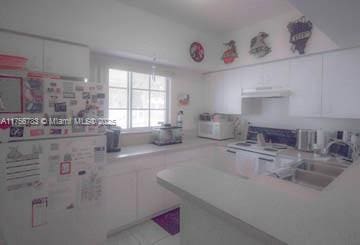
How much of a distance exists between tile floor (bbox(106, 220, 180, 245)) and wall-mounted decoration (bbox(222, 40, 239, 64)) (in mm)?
2584

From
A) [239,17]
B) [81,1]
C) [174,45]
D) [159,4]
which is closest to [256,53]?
[239,17]

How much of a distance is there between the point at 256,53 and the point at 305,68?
2.21 feet

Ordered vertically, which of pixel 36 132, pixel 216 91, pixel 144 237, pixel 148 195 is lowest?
pixel 144 237

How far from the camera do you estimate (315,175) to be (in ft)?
5.29

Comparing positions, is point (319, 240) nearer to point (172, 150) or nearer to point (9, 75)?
point (9, 75)

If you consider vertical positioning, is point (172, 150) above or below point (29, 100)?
below

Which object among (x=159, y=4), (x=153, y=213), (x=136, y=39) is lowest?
(x=153, y=213)

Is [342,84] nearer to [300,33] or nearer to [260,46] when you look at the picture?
[300,33]

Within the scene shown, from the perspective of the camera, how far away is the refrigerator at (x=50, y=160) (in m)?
1.40

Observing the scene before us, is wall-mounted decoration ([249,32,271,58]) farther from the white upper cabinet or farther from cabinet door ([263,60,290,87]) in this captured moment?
the white upper cabinet

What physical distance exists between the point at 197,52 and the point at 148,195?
7.18ft

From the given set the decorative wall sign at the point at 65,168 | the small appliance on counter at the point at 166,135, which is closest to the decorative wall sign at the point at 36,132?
the decorative wall sign at the point at 65,168

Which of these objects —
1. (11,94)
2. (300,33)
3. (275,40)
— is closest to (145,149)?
(11,94)

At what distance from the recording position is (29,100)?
1.46 m
